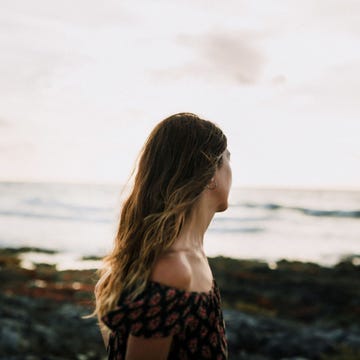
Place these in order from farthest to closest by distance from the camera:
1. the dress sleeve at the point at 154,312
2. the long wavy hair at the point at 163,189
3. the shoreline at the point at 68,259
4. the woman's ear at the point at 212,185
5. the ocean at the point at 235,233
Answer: the ocean at the point at 235,233 < the shoreline at the point at 68,259 < the woman's ear at the point at 212,185 < the long wavy hair at the point at 163,189 < the dress sleeve at the point at 154,312

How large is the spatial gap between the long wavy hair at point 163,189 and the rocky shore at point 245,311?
6.85 ft

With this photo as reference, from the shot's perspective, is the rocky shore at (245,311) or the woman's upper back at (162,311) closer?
the woman's upper back at (162,311)

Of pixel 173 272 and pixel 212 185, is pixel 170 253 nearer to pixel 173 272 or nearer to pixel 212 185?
pixel 173 272

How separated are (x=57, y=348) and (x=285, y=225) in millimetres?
36482

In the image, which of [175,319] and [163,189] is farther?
[163,189]

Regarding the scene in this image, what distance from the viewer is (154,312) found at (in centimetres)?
191

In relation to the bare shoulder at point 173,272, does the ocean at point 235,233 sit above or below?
below

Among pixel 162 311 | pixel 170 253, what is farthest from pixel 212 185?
pixel 162 311

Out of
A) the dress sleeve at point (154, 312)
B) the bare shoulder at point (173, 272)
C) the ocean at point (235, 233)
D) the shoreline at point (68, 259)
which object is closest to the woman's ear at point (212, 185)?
the bare shoulder at point (173, 272)

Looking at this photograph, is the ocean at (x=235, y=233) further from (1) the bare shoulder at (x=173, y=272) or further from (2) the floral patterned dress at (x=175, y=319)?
(1) the bare shoulder at (x=173, y=272)

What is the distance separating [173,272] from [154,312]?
0.57 ft

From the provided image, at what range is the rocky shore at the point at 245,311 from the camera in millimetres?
9633

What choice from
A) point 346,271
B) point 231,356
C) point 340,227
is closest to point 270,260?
point 346,271

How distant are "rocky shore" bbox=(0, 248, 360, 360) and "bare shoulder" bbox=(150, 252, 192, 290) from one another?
7.54ft
